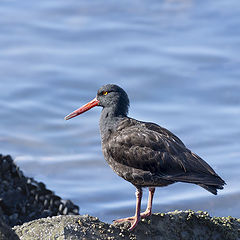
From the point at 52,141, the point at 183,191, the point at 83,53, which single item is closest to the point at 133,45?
the point at 83,53

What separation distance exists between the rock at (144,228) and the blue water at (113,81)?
4656mm

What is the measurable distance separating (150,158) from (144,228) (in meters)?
0.96

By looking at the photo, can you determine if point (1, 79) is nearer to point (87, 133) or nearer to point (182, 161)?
point (87, 133)

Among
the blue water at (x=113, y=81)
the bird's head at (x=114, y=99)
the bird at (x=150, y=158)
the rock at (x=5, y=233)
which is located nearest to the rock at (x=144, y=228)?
the bird at (x=150, y=158)

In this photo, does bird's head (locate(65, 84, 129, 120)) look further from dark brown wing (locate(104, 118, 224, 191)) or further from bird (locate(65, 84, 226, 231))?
dark brown wing (locate(104, 118, 224, 191))

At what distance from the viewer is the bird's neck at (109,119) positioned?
7.68 meters

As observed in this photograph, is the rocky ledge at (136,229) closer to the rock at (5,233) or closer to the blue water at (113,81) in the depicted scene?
the rock at (5,233)

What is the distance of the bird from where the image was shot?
705 centimetres

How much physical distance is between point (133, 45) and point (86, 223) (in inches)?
398

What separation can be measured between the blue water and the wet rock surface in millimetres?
1438

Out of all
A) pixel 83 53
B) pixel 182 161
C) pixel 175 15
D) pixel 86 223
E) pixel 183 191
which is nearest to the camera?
pixel 86 223

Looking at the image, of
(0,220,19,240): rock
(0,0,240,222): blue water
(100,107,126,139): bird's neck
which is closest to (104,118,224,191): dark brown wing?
(100,107,126,139): bird's neck

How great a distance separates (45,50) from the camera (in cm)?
1612

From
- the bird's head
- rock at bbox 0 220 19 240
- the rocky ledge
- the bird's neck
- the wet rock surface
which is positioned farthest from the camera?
the wet rock surface
